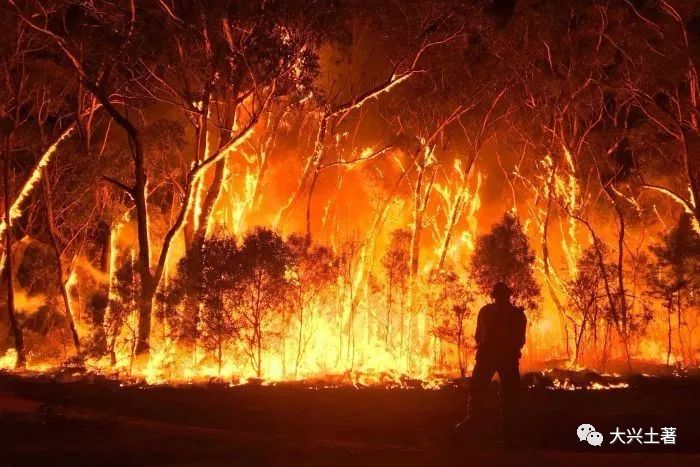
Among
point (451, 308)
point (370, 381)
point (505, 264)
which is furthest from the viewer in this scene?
point (451, 308)

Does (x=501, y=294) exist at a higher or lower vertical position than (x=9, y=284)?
lower

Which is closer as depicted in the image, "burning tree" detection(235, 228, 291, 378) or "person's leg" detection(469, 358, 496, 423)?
"person's leg" detection(469, 358, 496, 423)

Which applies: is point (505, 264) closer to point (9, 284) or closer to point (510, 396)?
point (510, 396)

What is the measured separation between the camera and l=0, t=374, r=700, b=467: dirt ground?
7820 mm

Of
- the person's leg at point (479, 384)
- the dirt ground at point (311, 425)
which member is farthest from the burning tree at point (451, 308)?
the person's leg at point (479, 384)

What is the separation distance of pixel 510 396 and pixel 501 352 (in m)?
0.57

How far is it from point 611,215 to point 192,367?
16.8m

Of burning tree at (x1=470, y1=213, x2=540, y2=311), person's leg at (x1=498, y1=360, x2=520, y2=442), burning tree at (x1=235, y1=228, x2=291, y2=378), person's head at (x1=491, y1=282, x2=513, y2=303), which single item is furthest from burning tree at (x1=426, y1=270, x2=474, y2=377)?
person's head at (x1=491, y1=282, x2=513, y2=303)

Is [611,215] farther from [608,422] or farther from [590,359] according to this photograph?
[608,422]

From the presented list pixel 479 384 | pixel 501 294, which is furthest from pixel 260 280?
pixel 501 294

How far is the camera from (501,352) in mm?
8539

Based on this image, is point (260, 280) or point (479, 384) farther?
point (260, 280)

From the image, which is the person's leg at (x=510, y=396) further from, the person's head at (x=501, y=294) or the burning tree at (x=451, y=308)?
the burning tree at (x=451, y=308)

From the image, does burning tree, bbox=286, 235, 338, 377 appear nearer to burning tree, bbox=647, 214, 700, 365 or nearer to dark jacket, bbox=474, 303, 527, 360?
dark jacket, bbox=474, 303, 527, 360
